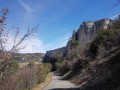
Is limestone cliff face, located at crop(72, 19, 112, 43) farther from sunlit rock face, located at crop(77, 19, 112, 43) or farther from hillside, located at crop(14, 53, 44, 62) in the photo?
hillside, located at crop(14, 53, 44, 62)

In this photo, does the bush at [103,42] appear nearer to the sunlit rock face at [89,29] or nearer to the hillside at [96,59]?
the hillside at [96,59]

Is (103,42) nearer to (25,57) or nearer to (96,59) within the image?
(96,59)

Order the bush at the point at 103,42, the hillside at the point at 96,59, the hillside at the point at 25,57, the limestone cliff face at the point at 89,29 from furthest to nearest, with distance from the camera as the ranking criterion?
the limestone cliff face at the point at 89,29 → the bush at the point at 103,42 → the hillside at the point at 96,59 → the hillside at the point at 25,57

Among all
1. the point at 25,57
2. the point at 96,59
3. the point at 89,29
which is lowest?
the point at 96,59

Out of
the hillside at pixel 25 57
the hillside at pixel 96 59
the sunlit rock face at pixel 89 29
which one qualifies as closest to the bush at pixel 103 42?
the hillside at pixel 96 59

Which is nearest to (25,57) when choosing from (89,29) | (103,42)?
(103,42)

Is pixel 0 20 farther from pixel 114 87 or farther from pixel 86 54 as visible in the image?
pixel 86 54

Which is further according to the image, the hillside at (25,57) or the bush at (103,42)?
the bush at (103,42)

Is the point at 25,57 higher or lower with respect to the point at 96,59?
higher

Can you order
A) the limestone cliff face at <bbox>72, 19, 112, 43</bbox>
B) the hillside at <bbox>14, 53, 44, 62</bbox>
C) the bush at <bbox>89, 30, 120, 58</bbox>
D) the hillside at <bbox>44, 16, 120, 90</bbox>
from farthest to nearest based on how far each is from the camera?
the limestone cliff face at <bbox>72, 19, 112, 43</bbox> < the bush at <bbox>89, 30, 120, 58</bbox> < the hillside at <bbox>44, 16, 120, 90</bbox> < the hillside at <bbox>14, 53, 44, 62</bbox>

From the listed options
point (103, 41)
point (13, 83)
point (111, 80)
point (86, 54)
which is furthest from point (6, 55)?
point (86, 54)

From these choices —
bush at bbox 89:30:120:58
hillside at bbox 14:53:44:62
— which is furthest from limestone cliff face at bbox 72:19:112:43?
hillside at bbox 14:53:44:62

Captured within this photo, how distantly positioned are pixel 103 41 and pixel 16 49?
35.2 metres

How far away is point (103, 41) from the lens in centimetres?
4397
